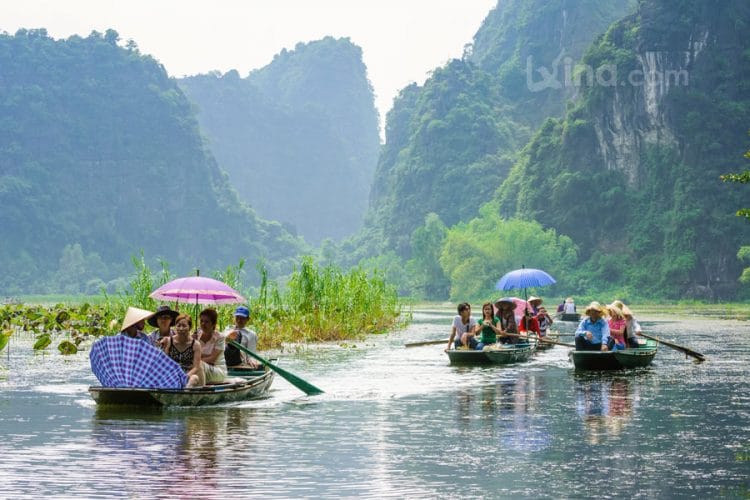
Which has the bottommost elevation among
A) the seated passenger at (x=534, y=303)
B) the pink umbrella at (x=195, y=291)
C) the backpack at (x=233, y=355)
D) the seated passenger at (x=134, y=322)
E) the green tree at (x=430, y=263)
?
the backpack at (x=233, y=355)

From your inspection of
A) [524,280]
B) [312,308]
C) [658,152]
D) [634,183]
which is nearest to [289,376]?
[524,280]

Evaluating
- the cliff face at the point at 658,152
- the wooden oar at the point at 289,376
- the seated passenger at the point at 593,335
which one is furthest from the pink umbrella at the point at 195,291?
the cliff face at the point at 658,152

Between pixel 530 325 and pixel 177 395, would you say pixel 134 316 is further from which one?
pixel 530 325

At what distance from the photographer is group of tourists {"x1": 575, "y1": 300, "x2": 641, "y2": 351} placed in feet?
57.8

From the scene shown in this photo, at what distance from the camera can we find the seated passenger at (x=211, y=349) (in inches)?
525

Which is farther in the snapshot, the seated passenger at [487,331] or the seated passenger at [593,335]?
the seated passenger at [487,331]

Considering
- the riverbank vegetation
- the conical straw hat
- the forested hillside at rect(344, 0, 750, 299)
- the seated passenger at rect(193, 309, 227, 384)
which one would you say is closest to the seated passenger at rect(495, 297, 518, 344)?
the riverbank vegetation

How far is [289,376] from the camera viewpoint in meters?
14.6

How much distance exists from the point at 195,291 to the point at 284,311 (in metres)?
9.01

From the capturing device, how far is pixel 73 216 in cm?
10650

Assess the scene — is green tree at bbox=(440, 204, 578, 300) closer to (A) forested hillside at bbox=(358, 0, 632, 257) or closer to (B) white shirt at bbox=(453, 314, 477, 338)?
(A) forested hillside at bbox=(358, 0, 632, 257)

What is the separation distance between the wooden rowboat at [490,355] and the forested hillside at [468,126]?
7632 centimetres

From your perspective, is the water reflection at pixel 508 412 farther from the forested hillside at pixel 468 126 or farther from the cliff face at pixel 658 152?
the forested hillside at pixel 468 126

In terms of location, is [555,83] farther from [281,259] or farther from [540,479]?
[540,479]
